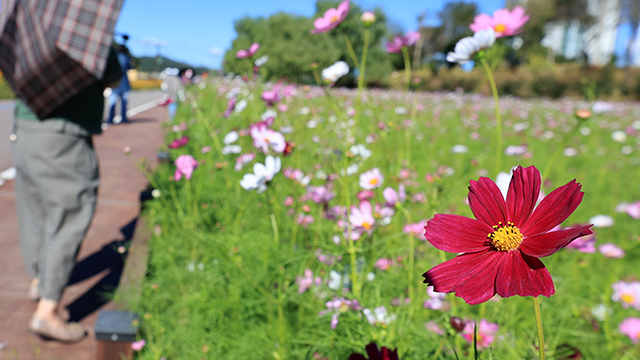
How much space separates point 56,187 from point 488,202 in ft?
5.60

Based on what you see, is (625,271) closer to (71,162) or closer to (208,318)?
(208,318)

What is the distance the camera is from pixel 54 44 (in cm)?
A: 140

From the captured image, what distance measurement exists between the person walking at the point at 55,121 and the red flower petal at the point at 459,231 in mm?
1448

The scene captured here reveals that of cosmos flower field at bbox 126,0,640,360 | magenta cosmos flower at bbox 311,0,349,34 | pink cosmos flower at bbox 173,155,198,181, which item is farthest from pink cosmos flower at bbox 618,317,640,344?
pink cosmos flower at bbox 173,155,198,181

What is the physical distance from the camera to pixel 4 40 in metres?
1.46

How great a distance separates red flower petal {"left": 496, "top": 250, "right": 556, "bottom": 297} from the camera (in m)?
0.38

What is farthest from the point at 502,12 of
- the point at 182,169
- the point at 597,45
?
the point at 597,45

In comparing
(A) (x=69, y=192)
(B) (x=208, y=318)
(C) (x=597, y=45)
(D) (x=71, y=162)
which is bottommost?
(B) (x=208, y=318)

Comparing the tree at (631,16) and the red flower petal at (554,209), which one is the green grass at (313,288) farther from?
the tree at (631,16)

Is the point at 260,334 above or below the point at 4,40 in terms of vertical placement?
below

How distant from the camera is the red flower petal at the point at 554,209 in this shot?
0.39 m

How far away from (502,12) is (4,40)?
1669 millimetres

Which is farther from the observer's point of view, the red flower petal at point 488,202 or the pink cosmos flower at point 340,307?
the pink cosmos flower at point 340,307

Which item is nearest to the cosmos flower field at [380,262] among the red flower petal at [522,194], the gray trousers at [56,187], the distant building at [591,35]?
the red flower petal at [522,194]
